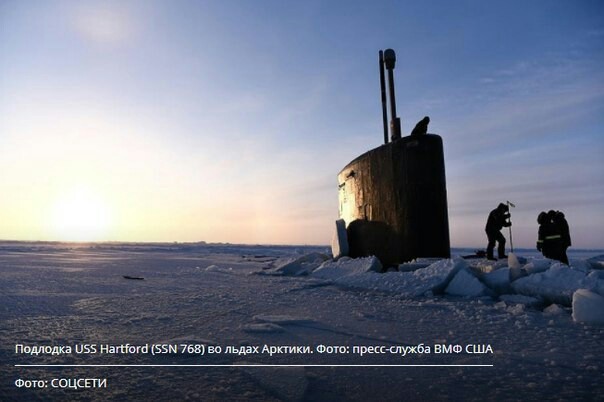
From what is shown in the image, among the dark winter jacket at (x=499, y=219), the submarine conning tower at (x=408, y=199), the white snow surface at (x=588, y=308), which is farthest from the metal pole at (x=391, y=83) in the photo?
the white snow surface at (x=588, y=308)

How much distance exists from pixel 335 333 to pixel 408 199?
404 cm

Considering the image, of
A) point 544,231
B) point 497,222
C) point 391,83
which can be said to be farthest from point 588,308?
point 391,83

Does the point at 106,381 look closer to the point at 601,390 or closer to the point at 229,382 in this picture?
the point at 229,382

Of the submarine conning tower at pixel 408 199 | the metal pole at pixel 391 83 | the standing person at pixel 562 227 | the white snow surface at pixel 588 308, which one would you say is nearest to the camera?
the white snow surface at pixel 588 308

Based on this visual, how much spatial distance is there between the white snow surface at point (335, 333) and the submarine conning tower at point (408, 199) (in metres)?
1.08

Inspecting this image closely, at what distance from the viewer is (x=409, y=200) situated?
6375 mm

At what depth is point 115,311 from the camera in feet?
11.9

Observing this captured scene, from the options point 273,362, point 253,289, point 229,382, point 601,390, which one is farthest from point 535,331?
point 253,289

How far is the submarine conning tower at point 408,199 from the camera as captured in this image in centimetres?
631

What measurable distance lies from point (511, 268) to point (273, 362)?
13.2 ft

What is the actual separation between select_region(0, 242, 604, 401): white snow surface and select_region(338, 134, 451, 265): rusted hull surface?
109cm

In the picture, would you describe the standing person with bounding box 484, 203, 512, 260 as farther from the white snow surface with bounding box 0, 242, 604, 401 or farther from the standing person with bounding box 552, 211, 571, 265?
the white snow surface with bounding box 0, 242, 604, 401

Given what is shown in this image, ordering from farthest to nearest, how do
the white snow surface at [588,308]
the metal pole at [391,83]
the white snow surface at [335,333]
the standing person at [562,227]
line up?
the metal pole at [391,83] → the standing person at [562,227] → the white snow surface at [588,308] → the white snow surface at [335,333]

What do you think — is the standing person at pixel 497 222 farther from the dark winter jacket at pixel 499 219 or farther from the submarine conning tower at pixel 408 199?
the submarine conning tower at pixel 408 199
